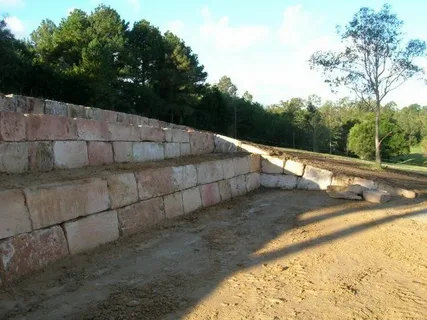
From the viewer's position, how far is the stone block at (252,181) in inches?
373

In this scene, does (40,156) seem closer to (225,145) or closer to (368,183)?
(225,145)

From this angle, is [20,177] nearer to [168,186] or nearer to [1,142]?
[1,142]

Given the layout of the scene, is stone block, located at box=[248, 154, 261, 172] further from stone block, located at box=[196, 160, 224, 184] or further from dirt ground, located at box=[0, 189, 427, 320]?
dirt ground, located at box=[0, 189, 427, 320]

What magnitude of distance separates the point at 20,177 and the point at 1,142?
525 millimetres

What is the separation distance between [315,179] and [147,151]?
426 centimetres

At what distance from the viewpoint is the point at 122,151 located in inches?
272

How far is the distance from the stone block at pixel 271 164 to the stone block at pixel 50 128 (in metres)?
5.42

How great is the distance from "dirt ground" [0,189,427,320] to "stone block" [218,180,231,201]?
1.60 meters

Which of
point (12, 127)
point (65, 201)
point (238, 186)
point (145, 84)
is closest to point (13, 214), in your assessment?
point (65, 201)

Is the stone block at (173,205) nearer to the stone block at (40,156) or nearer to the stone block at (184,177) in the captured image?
the stone block at (184,177)

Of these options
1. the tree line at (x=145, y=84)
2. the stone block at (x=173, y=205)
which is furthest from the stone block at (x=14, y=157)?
the tree line at (x=145, y=84)

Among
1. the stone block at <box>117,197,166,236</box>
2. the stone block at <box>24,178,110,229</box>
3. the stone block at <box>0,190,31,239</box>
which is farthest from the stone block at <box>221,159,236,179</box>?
the stone block at <box>0,190,31,239</box>

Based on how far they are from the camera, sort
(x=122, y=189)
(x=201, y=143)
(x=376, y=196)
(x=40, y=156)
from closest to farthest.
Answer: (x=40, y=156) < (x=122, y=189) < (x=376, y=196) < (x=201, y=143)

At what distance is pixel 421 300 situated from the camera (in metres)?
3.56
